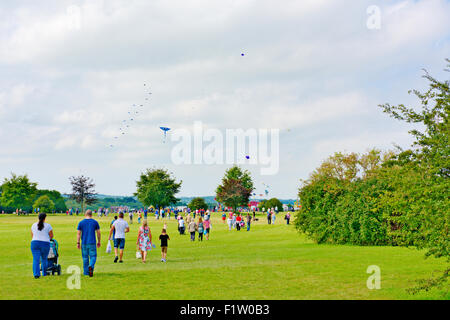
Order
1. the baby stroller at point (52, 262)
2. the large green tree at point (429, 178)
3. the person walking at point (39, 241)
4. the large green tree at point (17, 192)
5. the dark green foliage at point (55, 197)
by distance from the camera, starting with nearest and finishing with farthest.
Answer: the large green tree at point (429, 178) < the person walking at point (39, 241) < the baby stroller at point (52, 262) < the large green tree at point (17, 192) < the dark green foliage at point (55, 197)

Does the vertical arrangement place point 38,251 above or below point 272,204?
above

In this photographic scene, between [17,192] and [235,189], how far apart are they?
51053 millimetres

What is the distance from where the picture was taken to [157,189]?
10500cm

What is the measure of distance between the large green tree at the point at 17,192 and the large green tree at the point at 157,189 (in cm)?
2444

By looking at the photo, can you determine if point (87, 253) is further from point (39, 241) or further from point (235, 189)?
point (235, 189)

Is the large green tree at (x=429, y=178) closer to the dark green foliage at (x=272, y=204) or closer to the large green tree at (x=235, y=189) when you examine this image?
the large green tree at (x=235, y=189)

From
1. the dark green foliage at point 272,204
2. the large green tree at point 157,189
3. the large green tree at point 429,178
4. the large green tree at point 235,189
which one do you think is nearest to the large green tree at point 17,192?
the large green tree at point 157,189

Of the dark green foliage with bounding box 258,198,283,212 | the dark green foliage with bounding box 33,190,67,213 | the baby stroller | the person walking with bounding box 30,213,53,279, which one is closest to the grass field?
the baby stroller

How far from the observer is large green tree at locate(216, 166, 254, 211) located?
9162 centimetres

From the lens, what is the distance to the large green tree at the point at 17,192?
105 m

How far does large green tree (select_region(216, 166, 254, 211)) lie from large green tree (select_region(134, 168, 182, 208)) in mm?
12510

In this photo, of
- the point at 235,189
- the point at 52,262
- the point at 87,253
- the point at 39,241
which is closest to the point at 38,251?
the point at 39,241
